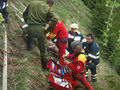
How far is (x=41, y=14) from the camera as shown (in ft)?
12.7

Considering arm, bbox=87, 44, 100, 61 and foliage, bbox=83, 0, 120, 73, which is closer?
arm, bbox=87, 44, 100, 61

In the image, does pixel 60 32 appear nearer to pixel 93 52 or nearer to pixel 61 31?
pixel 61 31

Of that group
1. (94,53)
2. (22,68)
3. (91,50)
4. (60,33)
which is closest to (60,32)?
(60,33)

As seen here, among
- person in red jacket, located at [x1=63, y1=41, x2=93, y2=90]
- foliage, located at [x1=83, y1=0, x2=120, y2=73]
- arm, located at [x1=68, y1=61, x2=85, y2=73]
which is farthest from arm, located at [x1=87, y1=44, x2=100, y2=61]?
foliage, located at [x1=83, y1=0, x2=120, y2=73]

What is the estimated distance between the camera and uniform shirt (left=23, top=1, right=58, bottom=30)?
3850 millimetres

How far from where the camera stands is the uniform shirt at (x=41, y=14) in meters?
3.85

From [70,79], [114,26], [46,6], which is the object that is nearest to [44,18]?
[46,6]

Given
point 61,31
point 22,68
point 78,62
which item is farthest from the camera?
point 61,31

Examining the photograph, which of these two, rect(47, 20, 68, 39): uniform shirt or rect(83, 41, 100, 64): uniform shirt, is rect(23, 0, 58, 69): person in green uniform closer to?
rect(47, 20, 68, 39): uniform shirt

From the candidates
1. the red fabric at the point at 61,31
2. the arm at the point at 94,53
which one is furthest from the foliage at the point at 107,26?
the red fabric at the point at 61,31

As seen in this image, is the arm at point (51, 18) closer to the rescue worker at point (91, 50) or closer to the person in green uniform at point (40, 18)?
the person in green uniform at point (40, 18)

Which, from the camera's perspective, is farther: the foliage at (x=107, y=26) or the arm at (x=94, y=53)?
the foliage at (x=107, y=26)

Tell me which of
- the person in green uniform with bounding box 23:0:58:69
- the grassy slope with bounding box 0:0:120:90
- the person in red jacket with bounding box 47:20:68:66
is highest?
the person in green uniform with bounding box 23:0:58:69

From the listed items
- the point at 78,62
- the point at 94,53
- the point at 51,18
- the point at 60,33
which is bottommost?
the point at 94,53
